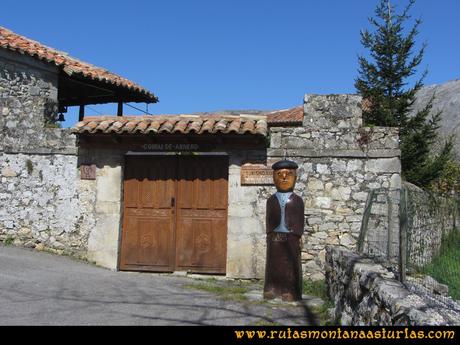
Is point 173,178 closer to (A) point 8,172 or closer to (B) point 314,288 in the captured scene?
(B) point 314,288

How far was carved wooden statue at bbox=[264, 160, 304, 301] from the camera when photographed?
20.2ft

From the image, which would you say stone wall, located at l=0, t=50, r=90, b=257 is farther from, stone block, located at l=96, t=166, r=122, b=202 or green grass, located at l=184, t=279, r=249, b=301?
green grass, located at l=184, t=279, r=249, b=301

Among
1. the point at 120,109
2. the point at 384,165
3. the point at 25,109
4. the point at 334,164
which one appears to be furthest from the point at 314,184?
the point at 120,109

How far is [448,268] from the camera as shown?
739 cm

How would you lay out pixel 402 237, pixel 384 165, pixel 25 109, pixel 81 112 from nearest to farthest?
pixel 402 237 < pixel 384 165 < pixel 25 109 < pixel 81 112

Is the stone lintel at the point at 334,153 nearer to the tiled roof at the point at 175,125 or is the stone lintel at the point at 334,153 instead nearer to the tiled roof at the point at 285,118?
the tiled roof at the point at 175,125

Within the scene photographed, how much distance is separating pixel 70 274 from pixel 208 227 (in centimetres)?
256

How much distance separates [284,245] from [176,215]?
3.18 metres

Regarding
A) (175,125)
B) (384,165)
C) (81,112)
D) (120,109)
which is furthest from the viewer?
(81,112)

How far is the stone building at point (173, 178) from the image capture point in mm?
8273

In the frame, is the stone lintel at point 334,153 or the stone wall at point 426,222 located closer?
the stone wall at point 426,222

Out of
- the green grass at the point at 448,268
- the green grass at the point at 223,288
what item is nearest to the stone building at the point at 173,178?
the green grass at the point at 223,288

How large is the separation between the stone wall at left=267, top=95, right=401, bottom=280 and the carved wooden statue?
212 cm

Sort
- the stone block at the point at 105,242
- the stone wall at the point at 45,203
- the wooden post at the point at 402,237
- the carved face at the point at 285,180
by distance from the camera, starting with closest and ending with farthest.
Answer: the wooden post at the point at 402,237
the carved face at the point at 285,180
the stone block at the point at 105,242
the stone wall at the point at 45,203
